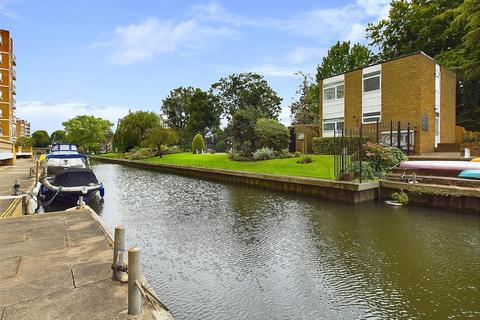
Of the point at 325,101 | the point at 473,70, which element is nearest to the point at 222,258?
the point at 325,101

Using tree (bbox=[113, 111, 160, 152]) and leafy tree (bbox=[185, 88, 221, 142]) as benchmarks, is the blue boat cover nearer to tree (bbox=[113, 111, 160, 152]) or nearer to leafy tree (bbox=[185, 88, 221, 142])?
Answer: tree (bbox=[113, 111, 160, 152])

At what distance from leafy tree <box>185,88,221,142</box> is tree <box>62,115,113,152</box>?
27.1 metres

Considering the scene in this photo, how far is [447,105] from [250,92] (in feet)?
150

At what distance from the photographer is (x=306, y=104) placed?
149 feet

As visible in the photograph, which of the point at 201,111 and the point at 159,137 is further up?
the point at 201,111

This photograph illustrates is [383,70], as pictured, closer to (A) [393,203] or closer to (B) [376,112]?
(B) [376,112]

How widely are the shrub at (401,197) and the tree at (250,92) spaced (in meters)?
53.3

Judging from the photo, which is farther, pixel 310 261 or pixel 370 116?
pixel 370 116

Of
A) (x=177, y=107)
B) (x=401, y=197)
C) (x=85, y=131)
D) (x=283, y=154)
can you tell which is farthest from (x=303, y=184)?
(x=85, y=131)

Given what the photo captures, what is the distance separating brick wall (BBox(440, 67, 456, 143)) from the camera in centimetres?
2377

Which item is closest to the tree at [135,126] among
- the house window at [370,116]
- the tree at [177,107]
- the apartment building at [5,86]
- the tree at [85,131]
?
the apartment building at [5,86]

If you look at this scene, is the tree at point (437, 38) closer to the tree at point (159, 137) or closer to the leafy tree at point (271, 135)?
the leafy tree at point (271, 135)

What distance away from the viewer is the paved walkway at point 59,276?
358cm

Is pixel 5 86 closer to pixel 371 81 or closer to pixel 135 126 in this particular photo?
pixel 135 126
